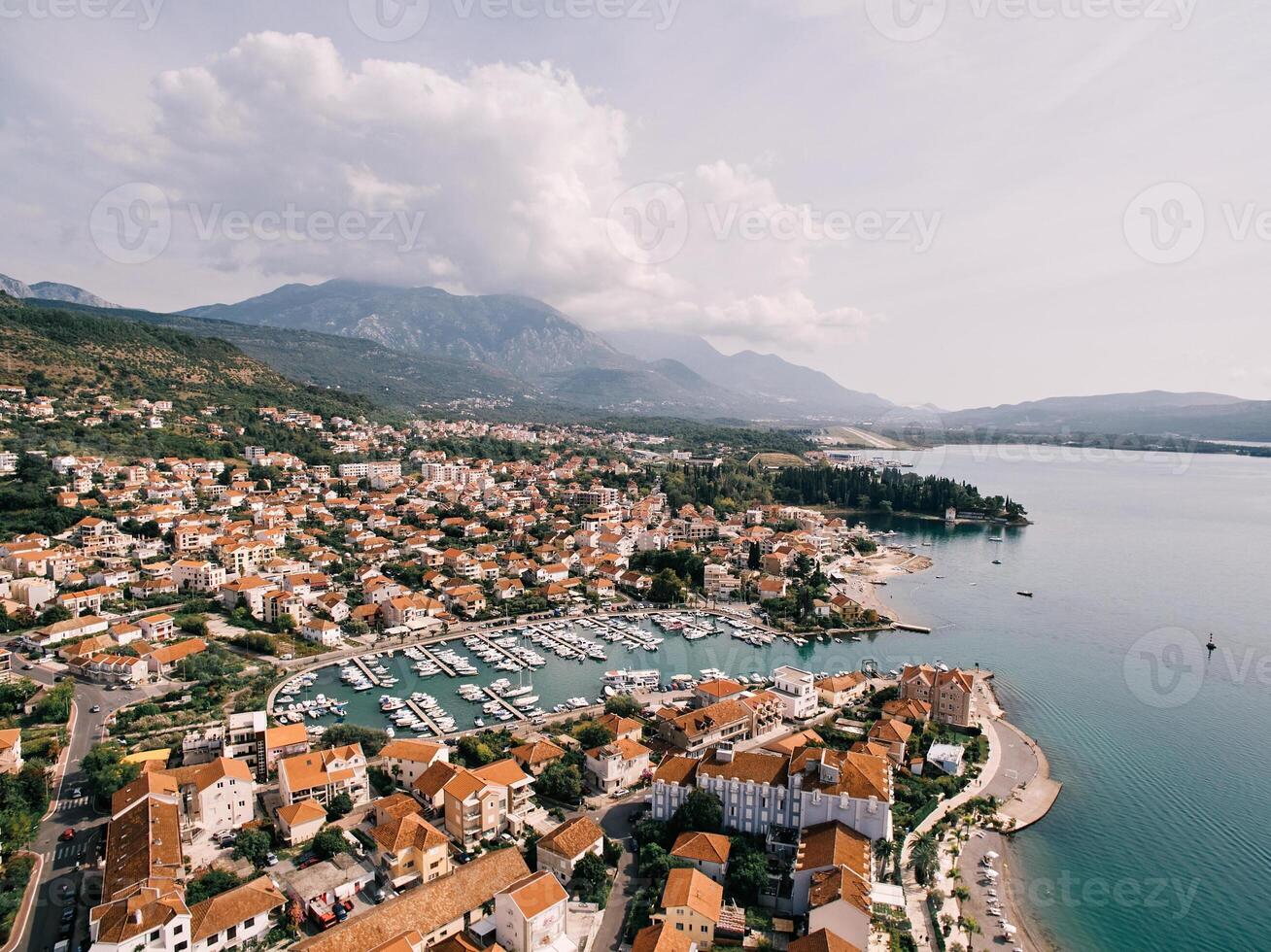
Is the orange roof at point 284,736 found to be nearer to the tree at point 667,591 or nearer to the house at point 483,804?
the house at point 483,804

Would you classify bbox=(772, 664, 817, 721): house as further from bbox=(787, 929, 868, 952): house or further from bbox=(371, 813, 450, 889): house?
bbox=(371, 813, 450, 889): house

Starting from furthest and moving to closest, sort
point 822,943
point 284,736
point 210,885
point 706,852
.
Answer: point 284,736 → point 706,852 → point 210,885 → point 822,943

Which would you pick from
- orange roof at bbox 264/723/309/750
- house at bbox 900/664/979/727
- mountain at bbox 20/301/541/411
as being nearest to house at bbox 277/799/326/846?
orange roof at bbox 264/723/309/750

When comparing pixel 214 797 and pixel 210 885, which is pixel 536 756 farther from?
pixel 210 885

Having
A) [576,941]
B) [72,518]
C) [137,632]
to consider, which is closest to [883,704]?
[576,941]

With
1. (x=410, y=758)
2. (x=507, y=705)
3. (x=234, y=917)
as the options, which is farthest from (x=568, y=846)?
(x=507, y=705)

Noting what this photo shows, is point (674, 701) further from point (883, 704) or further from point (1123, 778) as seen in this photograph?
point (1123, 778)
